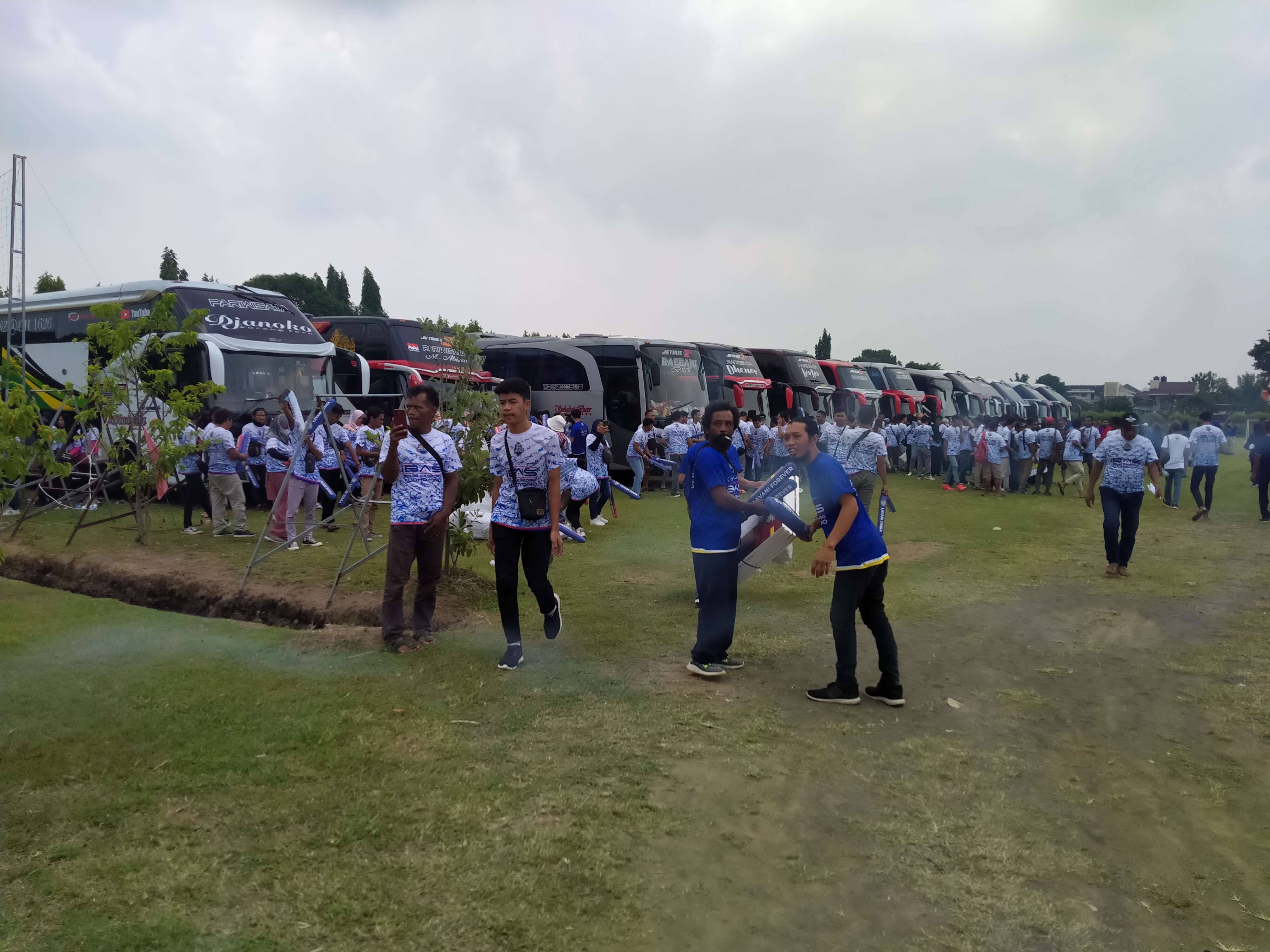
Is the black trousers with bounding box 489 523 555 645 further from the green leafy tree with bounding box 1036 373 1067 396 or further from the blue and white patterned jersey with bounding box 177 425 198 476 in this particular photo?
the green leafy tree with bounding box 1036 373 1067 396

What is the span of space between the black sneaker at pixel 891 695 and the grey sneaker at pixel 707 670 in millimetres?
955

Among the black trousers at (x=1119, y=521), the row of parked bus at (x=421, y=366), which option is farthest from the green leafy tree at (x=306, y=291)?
the black trousers at (x=1119, y=521)

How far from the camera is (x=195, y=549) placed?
32.3ft

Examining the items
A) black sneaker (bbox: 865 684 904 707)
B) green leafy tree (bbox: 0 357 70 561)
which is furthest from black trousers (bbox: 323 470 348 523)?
black sneaker (bbox: 865 684 904 707)

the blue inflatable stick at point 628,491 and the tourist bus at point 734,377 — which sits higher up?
the tourist bus at point 734,377

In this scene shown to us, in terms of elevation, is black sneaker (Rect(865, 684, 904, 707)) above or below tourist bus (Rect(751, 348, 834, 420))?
below

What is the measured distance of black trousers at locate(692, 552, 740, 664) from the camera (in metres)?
5.59

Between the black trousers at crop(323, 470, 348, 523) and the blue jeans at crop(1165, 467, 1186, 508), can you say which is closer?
the black trousers at crop(323, 470, 348, 523)

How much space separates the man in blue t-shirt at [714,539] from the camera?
5.55 m

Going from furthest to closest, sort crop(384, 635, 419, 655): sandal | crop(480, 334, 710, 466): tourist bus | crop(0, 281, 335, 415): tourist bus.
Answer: crop(480, 334, 710, 466): tourist bus
crop(0, 281, 335, 415): tourist bus
crop(384, 635, 419, 655): sandal

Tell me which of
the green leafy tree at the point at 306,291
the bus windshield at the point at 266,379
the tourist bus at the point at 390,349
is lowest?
the bus windshield at the point at 266,379

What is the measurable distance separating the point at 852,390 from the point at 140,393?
22.9m

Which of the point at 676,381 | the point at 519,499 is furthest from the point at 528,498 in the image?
the point at 676,381

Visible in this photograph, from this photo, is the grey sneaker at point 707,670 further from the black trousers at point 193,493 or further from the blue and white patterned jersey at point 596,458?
the black trousers at point 193,493
